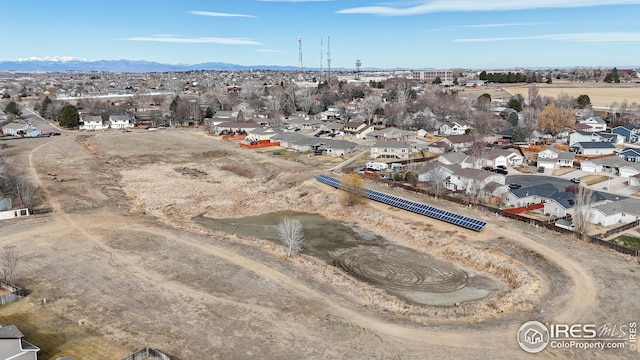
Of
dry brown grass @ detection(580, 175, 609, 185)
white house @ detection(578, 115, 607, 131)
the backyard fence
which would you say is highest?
white house @ detection(578, 115, 607, 131)

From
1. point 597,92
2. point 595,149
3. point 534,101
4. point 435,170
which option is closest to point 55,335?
point 435,170

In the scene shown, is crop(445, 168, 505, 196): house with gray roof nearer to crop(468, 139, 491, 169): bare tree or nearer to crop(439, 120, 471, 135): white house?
crop(468, 139, 491, 169): bare tree

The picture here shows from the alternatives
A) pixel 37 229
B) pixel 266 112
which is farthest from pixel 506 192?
pixel 266 112

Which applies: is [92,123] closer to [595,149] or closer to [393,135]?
[393,135]

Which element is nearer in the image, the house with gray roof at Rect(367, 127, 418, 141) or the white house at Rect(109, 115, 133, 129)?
the house with gray roof at Rect(367, 127, 418, 141)

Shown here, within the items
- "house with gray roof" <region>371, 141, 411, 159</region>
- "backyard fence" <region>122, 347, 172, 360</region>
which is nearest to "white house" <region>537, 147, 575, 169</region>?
"house with gray roof" <region>371, 141, 411, 159</region>

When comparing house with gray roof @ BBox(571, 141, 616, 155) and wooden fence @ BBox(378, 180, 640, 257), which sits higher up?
house with gray roof @ BBox(571, 141, 616, 155)

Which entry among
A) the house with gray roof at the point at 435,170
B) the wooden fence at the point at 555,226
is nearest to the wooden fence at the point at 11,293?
the wooden fence at the point at 555,226

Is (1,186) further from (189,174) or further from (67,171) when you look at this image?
(189,174)
